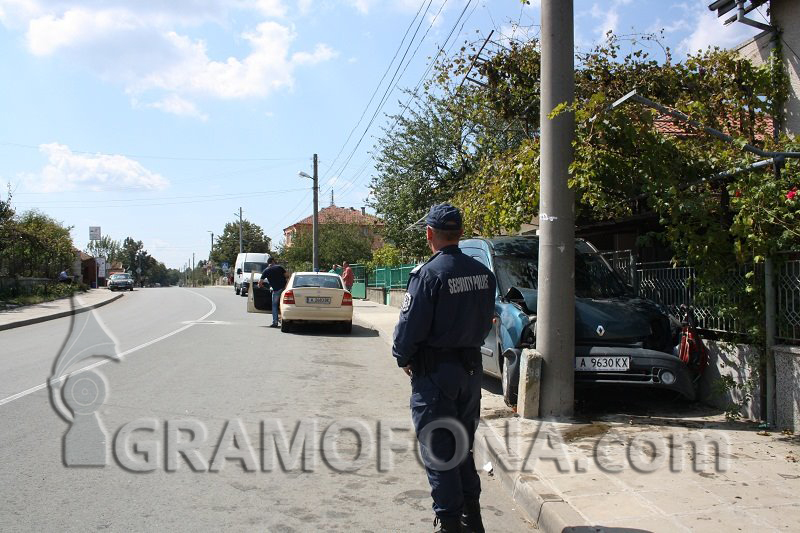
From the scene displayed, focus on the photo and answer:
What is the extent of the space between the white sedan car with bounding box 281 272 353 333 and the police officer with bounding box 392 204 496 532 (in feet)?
37.3

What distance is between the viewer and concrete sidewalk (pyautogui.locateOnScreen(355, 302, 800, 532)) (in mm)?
3912

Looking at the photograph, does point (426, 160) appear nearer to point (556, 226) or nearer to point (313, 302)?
point (313, 302)

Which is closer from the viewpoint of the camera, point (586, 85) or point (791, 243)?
point (791, 243)

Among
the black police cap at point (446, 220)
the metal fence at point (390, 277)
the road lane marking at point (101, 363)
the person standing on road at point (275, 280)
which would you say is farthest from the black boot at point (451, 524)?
the metal fence at point (390, 277)

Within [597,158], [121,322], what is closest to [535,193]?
[597,158]

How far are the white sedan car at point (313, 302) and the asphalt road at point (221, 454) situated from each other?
4.33 metres

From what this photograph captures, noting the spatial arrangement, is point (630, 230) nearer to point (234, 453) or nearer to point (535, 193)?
point (535, 193)

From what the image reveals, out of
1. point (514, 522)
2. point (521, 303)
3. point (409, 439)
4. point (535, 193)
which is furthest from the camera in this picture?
point (535, 193)

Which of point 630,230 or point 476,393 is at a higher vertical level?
point 630,230

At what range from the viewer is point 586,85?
34.8ft

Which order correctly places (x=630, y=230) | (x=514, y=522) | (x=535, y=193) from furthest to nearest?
1. (x=630, y=230)
2. (x=535, y=193)
3. (x=514, y=522)

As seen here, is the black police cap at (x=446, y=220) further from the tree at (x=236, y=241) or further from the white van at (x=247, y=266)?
the tree at (x=236, y=241)

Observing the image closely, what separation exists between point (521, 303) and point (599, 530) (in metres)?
3.85

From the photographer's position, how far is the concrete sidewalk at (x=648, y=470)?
391cm
